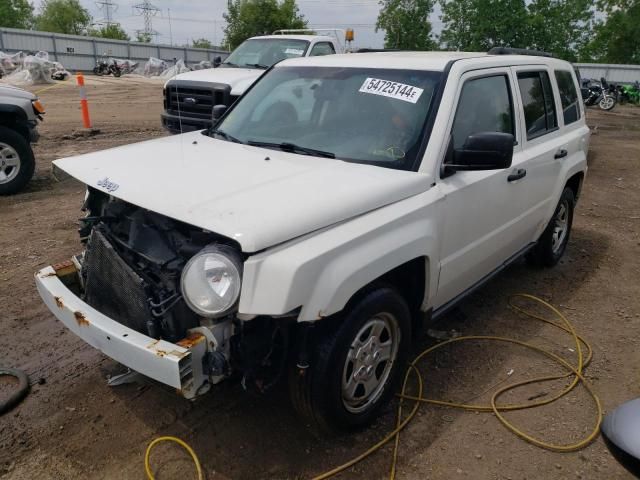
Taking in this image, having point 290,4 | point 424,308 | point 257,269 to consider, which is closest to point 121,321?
point 257,269

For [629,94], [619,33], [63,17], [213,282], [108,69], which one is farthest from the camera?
[63,17]

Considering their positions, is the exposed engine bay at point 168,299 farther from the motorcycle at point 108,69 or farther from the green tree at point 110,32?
the green tree at point 110,32

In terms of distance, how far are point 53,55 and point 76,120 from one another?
2433 cm

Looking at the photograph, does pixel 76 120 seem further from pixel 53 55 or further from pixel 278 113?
pixel 53 55

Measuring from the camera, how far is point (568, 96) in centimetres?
496

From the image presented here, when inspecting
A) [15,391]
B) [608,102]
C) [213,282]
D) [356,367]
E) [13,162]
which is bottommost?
[15,391]

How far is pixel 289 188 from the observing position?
2678 mm

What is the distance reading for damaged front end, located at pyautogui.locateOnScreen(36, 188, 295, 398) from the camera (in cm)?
231

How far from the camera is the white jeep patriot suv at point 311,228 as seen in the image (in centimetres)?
233

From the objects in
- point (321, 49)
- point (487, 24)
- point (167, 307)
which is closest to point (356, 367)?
point (167, 307)

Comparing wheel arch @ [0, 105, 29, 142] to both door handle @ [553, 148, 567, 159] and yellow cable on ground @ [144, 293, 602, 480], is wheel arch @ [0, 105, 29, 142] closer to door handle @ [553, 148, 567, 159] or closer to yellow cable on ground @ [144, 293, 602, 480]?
yellow cable on ground @ [144, 293, 602, 480]

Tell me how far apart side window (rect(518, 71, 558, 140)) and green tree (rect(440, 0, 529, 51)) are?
1087 inches

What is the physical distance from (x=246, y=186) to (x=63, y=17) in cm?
8582

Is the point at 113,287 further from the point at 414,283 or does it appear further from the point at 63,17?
the point at 63,17
